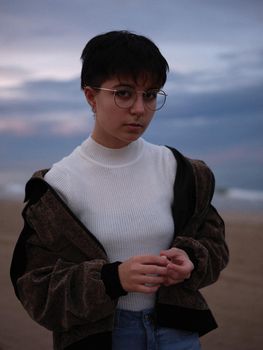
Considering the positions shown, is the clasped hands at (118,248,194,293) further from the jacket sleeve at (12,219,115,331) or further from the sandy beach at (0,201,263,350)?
the sandy beach at (0,201,263,350)

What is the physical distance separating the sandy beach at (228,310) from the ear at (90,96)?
8.61ft

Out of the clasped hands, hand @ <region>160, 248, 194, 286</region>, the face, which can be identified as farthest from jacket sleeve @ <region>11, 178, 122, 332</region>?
the face

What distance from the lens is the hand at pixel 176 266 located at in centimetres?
175

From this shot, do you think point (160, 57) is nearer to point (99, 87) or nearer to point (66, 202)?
point (99, 87)

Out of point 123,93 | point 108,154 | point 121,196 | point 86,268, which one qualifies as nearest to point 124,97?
point 123,93

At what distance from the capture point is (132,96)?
1865 mm

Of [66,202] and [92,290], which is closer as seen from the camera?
[92,290]

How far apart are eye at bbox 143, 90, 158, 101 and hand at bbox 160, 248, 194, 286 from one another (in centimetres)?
53

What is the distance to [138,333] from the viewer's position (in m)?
1.89

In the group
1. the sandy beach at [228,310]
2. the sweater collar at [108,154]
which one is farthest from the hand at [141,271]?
the sandy beach at [228,310]

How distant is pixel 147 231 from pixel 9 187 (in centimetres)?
2312

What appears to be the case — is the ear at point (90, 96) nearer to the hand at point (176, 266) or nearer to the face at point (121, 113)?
the face at point (121, 113)

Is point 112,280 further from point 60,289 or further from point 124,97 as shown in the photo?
point 124,97

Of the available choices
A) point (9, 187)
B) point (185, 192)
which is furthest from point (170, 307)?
point (9, 187)
